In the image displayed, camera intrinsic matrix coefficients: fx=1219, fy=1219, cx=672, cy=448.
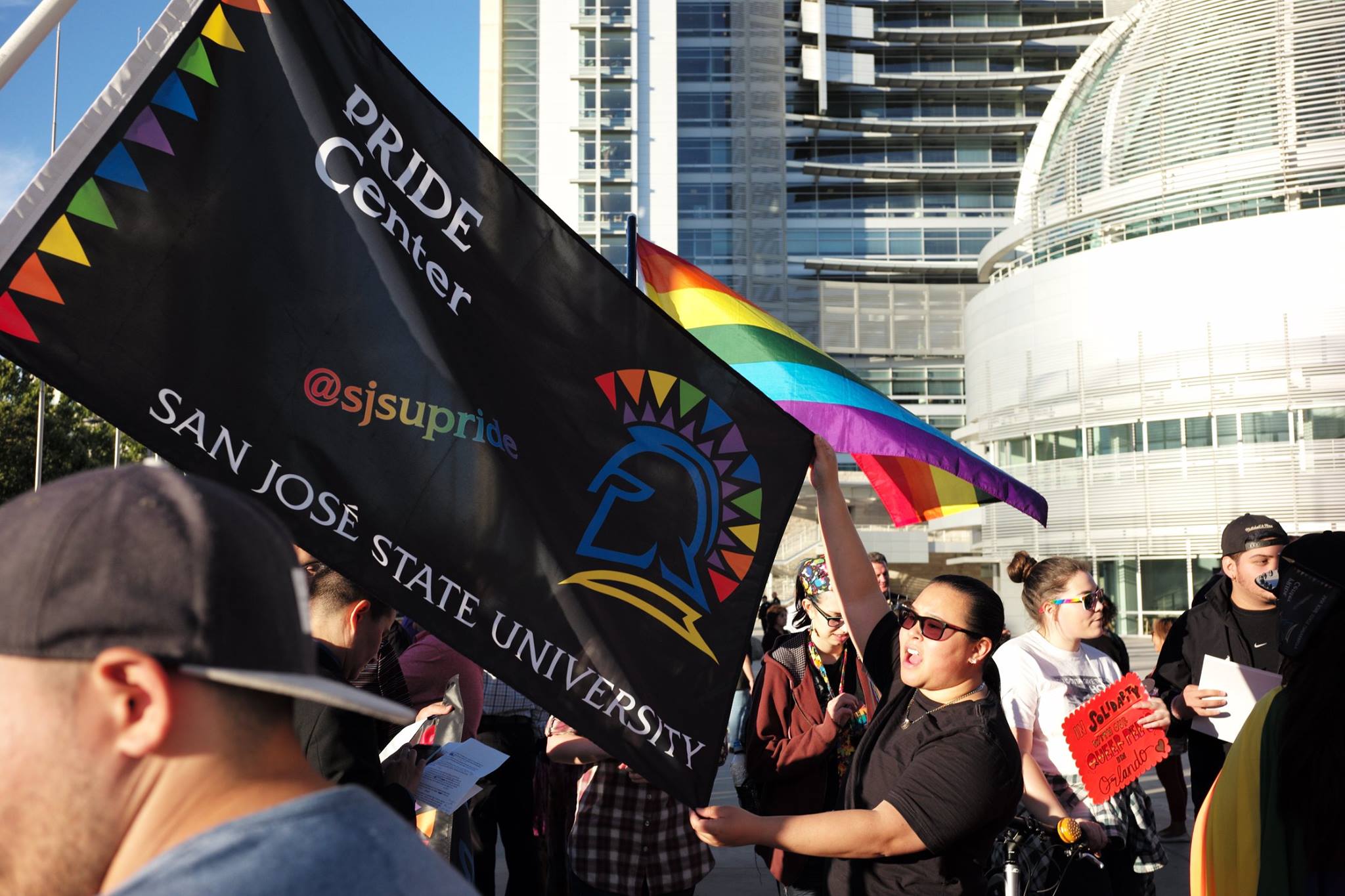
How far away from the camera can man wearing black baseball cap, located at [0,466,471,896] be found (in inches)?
42.0

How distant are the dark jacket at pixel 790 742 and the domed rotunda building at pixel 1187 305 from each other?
104 ft

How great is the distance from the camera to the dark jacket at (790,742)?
4.76 m

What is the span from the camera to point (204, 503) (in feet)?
3.69

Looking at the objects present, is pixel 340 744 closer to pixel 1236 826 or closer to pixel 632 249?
pixel 1236 826

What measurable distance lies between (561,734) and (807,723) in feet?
3.27

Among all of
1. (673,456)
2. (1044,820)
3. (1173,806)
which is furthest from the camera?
(1173,806)

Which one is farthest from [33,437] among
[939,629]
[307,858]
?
[307,858]

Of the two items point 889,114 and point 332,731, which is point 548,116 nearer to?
point 889,114

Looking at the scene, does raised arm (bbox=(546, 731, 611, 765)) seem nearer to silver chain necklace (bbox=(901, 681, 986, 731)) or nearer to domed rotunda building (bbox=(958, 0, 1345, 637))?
silver chain necklace (bbox=(901, 681, 986, 731))

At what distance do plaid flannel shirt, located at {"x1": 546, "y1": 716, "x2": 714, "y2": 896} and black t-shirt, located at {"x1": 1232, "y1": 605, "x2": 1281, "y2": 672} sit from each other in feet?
9.53

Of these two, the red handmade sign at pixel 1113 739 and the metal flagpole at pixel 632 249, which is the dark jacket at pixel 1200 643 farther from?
the metal flagpole at pixel 632 249

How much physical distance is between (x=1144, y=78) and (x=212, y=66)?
1677 inches

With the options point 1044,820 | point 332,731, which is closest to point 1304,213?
point 1044,820

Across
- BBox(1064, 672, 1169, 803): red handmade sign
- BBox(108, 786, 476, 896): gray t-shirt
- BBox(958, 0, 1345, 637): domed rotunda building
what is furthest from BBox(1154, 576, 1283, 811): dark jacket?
BBox(958, 0, 1345, 637): domed rotunda building
